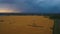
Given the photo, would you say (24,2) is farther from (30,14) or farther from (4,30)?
(4,30)

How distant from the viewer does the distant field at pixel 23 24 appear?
2.99 feet

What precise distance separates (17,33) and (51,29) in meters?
0.21

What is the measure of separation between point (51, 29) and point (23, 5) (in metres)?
0.23

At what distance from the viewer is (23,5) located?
0.90m

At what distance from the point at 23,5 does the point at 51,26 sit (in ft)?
0.70

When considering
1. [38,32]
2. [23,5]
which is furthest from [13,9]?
[38,32]

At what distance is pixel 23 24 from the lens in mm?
924

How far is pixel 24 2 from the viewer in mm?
909

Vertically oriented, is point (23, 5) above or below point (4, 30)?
above

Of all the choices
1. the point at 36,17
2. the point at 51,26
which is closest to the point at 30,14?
the point at 36,17

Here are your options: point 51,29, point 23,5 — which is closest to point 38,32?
point 51,29

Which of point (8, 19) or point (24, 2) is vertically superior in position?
point (24, 2)

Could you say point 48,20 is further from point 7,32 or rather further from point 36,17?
point 7,32

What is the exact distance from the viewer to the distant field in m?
0.91
